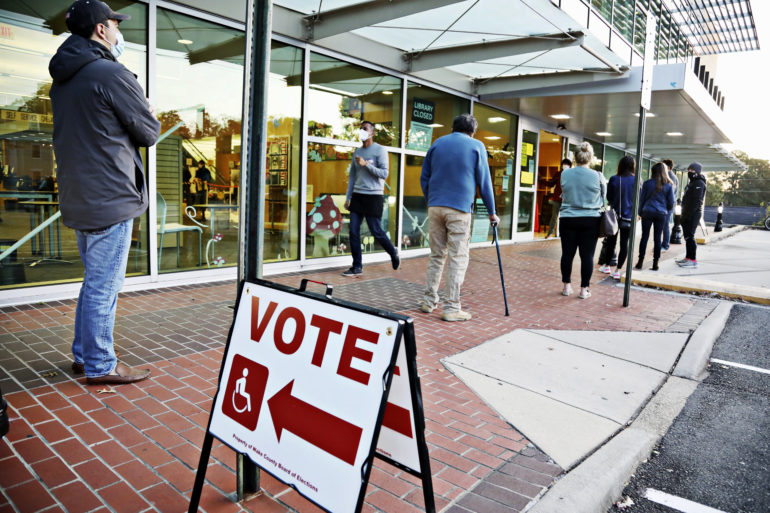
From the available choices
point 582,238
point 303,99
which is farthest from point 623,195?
point 303,99

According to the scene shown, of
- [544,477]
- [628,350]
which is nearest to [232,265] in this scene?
[628,350]

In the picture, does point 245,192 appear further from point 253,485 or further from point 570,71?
point 570,71

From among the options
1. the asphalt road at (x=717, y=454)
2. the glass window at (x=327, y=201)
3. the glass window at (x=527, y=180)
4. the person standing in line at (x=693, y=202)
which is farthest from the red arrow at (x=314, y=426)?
the glass window at (x=527, y=180)

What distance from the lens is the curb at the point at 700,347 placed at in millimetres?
4133

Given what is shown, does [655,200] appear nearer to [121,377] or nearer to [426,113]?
[426,113]

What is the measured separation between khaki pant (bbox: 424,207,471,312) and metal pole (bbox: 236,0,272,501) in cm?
325

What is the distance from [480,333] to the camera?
4.88 meters

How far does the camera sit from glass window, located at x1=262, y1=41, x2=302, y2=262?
7508 mm

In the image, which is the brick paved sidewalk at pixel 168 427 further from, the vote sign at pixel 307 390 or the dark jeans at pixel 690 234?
the dark jeans at pixel 690 234

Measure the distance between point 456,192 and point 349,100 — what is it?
416 cm

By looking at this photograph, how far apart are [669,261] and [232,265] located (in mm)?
8744

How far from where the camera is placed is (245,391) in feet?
6.57

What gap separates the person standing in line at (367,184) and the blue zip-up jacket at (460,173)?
2076 millimetres

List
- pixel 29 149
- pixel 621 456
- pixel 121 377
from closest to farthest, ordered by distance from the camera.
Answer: pixel 621 456
pixel 121 377
pixel 29 149
